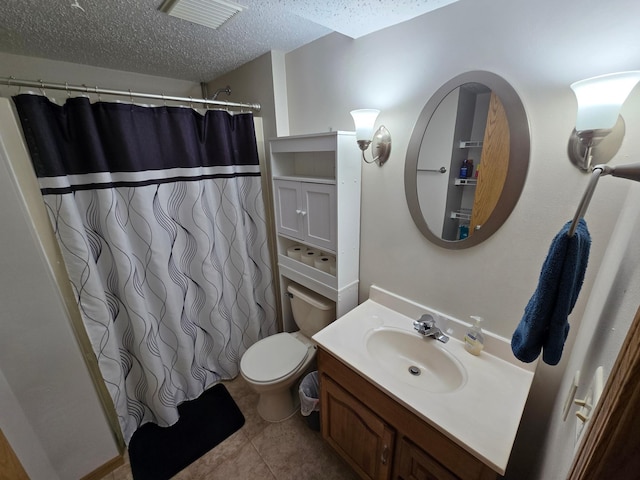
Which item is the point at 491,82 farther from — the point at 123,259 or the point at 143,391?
the point at 143,391

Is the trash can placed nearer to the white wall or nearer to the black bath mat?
the black bath mat

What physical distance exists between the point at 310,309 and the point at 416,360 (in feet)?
Result: 2.36

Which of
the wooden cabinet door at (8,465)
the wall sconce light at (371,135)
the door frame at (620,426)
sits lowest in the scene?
the wooden cabinet door at (8,465)

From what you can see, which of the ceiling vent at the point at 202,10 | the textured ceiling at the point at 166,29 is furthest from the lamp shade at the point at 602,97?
the ceiling vent at the point at 202,10

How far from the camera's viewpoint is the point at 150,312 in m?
1.57

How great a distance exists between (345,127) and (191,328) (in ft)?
5.17

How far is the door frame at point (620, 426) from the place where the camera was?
1.12ft

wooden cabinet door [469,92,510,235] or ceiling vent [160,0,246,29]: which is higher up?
ceiling vent [160,0,246,29]

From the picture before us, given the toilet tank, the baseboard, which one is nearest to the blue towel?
the toilet tank

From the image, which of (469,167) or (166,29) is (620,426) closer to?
(469,167)

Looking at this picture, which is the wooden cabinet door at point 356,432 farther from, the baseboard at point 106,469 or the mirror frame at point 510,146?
the baseboard at point 106,469

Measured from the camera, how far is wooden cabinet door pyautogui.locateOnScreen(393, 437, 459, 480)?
919 millimetres

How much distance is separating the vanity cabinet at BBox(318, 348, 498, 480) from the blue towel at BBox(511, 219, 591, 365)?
0.43m

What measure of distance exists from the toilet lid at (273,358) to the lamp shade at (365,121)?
4.31 ft
